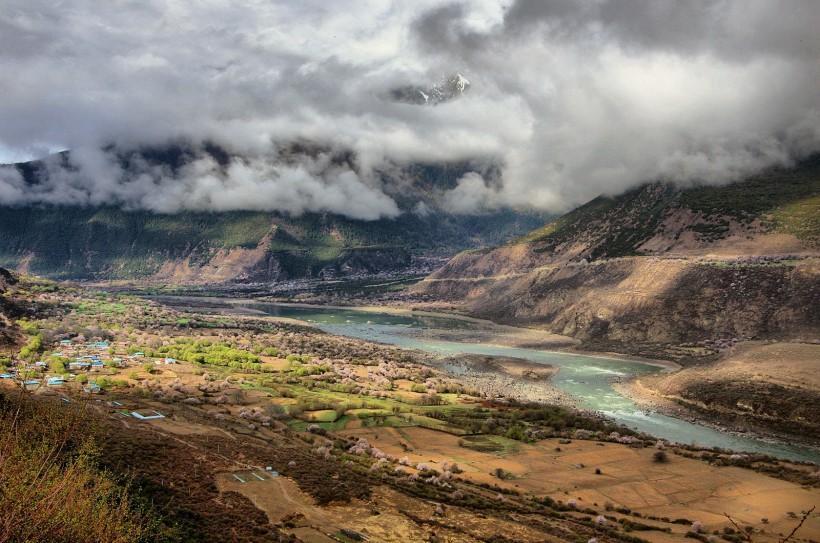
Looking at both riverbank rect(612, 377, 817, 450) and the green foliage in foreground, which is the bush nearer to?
riverbank rect(612, 377, 817, 450)

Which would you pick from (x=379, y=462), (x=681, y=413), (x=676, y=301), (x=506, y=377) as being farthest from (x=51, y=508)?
(x=676, y=301)

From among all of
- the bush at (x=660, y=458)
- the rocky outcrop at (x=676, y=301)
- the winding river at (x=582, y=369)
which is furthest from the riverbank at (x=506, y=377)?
the rocky outcrop at (x=676, y=301)

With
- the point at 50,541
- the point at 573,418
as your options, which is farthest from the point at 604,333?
the point at 50,541

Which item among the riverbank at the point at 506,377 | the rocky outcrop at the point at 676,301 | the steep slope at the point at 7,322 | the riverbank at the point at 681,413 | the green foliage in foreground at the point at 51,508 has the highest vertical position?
the rocky outcrop at the point at 676,301

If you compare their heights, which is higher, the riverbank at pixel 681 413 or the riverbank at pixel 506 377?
the riverbank at pixel 681 413

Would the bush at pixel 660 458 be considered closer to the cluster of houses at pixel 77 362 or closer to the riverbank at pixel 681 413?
the riverbank at pixel 681 413

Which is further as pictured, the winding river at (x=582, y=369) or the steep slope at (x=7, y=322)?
the steep slope at (x=7, y=322)
